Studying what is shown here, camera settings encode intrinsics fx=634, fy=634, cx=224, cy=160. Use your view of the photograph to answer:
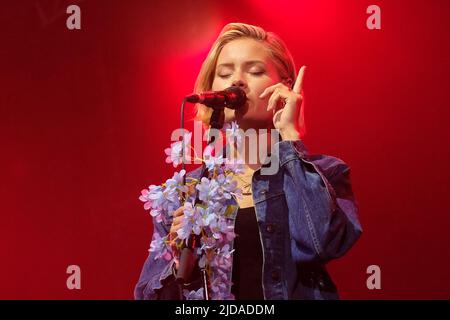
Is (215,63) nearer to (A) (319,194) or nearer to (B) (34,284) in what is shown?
(A) (319,194)

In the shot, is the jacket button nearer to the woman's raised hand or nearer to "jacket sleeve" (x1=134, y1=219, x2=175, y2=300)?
"jacket sleeve" (x1=134, y1=219, x2=175, y2=300)

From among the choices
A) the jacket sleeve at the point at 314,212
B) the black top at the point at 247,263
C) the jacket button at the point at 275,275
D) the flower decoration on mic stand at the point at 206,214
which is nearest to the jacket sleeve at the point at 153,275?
the flower decoration on mic stand at the point at 206,214

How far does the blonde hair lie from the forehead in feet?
0.08

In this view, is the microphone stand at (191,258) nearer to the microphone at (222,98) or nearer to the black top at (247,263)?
the microphone at (222,98)

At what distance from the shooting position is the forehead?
238 centimetres

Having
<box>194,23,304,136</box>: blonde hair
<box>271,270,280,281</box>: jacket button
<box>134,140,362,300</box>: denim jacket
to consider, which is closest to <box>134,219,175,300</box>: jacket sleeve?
<box>134,140,362,300</box>: denim jacket

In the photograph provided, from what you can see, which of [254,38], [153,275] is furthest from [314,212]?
[254,38]

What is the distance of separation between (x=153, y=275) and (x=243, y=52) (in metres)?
0.89

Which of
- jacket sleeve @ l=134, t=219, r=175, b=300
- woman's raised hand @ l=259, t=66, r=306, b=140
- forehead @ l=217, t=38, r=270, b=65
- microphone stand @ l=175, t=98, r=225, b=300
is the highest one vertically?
forehead @ l=217, t=38, r=270, b=65

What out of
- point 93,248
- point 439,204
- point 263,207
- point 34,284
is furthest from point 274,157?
point 34,284

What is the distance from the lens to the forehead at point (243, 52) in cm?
238

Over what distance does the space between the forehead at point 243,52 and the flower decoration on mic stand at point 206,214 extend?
405 millimetres

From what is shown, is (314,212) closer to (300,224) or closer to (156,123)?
(300,224)
